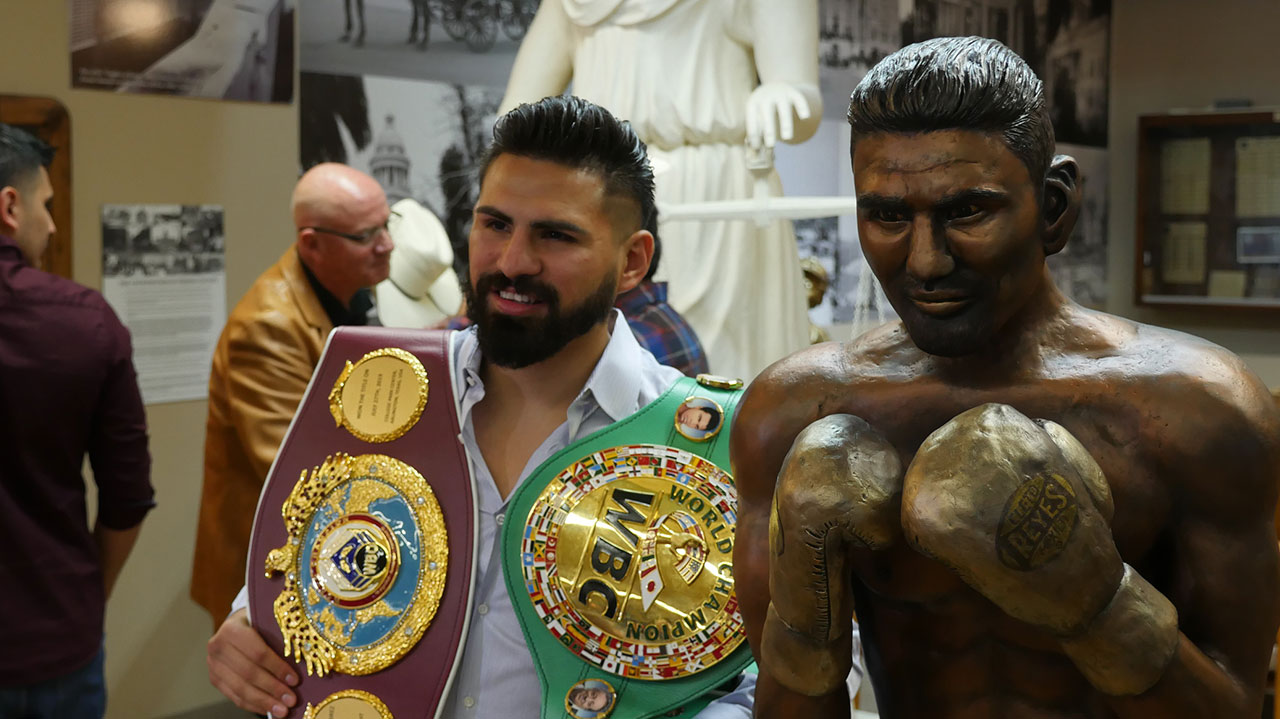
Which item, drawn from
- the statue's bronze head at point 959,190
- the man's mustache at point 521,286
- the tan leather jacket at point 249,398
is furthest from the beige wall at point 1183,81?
the statue's bronze head at point 959,190

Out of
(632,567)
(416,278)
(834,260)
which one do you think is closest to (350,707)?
(632,567)

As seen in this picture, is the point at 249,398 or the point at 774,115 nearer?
the point at 774,115

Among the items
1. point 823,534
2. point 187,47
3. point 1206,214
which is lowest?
point 823,534

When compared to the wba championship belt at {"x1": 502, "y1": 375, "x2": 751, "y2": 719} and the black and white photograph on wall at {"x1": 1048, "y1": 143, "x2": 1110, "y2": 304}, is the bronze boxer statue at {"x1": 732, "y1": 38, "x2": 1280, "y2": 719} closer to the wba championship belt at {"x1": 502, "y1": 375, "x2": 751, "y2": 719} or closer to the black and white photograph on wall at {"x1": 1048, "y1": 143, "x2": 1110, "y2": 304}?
the wba championship belt at {"x1": 502, "y1": 375, "x2": 751, "y2": 719}

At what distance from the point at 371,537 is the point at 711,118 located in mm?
2065

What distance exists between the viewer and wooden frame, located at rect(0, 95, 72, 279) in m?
4.20

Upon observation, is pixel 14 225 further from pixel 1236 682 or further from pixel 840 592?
pixel 1236 682

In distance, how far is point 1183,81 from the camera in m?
7.48

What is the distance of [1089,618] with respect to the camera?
1045 millimetres

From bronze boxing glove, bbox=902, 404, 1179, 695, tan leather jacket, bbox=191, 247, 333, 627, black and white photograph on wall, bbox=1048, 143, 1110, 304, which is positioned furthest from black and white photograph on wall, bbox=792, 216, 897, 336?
bronze boxing glove, bbox=902, 404, 1179, 695

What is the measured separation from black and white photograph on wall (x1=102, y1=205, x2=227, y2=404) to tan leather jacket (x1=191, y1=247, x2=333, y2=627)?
2.60 ft

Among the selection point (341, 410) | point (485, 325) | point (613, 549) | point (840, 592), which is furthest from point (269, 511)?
point (840, 592)

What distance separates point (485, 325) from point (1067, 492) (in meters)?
1.08

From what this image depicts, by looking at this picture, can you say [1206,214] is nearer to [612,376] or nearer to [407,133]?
[407,133]
